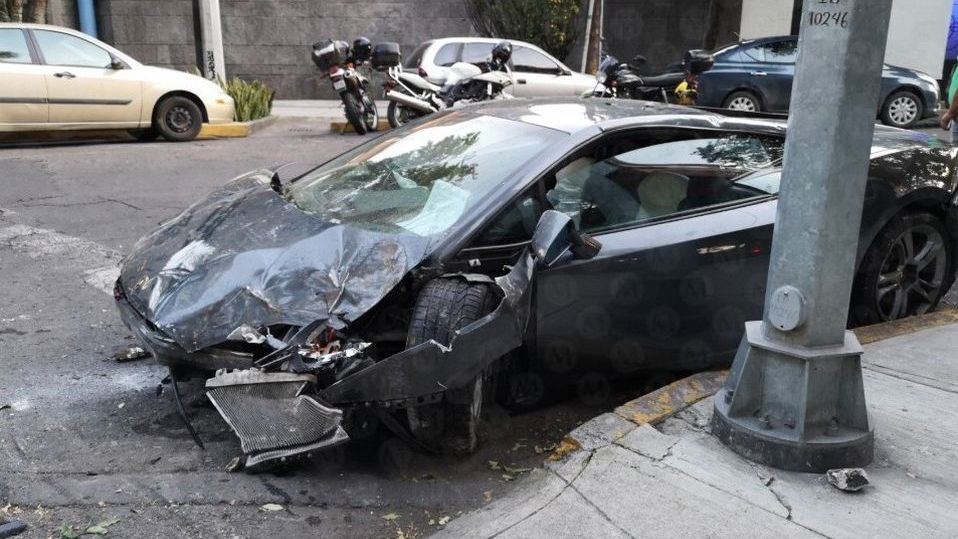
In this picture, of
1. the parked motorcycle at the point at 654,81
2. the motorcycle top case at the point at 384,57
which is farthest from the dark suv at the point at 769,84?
the motorcycle top case at the point at 384,57

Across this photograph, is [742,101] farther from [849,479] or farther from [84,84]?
[849,479]

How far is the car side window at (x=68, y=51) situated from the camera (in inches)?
463

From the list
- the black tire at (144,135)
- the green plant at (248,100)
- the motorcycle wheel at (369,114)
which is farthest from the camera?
the green plant at (248,100)

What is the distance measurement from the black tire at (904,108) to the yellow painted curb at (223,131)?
1080 cm

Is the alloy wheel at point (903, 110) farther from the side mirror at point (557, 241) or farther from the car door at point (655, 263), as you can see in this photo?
the side mirror at point (557, 241)

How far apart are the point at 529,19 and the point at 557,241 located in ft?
54.5

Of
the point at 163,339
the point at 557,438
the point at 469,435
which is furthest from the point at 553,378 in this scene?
the point at 163,339

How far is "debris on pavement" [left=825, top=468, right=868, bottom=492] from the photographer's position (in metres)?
3.41

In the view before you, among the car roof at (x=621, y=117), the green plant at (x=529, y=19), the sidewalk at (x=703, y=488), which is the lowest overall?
the sidewalk at (x=703, y=488)

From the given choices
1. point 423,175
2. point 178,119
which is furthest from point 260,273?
point 178,119

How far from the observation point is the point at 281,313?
3.59 meters

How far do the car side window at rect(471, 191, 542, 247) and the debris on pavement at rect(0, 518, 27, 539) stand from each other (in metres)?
2.01

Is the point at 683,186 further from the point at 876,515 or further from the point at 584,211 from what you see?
the point at 876,515

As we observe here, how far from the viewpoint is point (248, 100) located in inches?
586
